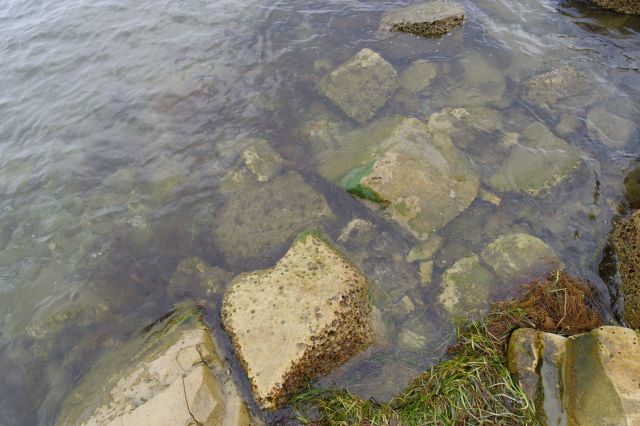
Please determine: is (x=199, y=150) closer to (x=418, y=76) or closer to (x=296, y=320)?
(x=296, y=320)

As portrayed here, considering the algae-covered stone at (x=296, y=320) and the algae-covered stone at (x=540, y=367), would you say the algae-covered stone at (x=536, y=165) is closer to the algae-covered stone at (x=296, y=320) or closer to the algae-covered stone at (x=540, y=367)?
the algae-covered stone at (x=540, y=367)

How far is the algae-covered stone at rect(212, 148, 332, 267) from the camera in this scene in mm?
6594

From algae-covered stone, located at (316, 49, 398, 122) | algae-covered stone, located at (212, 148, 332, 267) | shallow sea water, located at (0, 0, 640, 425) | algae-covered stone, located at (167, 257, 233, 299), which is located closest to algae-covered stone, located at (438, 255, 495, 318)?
shallow sea water, located at (0, 0, 640, 425)

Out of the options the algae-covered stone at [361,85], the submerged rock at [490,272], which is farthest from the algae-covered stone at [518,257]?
the algae-covered stone at [361,85]

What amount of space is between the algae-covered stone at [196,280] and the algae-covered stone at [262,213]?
310mm

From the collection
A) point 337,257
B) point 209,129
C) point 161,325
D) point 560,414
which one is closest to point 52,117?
point 209,129

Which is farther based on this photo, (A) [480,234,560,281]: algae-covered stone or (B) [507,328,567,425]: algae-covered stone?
(A) [480,234,560,281]: algae-covered stone


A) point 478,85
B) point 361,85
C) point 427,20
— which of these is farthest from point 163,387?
point 427,20

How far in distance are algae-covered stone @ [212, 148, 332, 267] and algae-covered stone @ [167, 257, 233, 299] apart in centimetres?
31

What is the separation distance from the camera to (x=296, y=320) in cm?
487

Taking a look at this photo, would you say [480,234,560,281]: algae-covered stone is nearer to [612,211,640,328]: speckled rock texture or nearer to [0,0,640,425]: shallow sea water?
[0,0,640,425]: shallow sea water

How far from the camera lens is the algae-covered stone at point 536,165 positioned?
22.9ft

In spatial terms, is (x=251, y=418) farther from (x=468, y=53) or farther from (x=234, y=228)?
(x=468, y=53)

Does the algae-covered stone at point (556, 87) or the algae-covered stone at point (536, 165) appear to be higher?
the algae-covered stone at point (556, 87)
